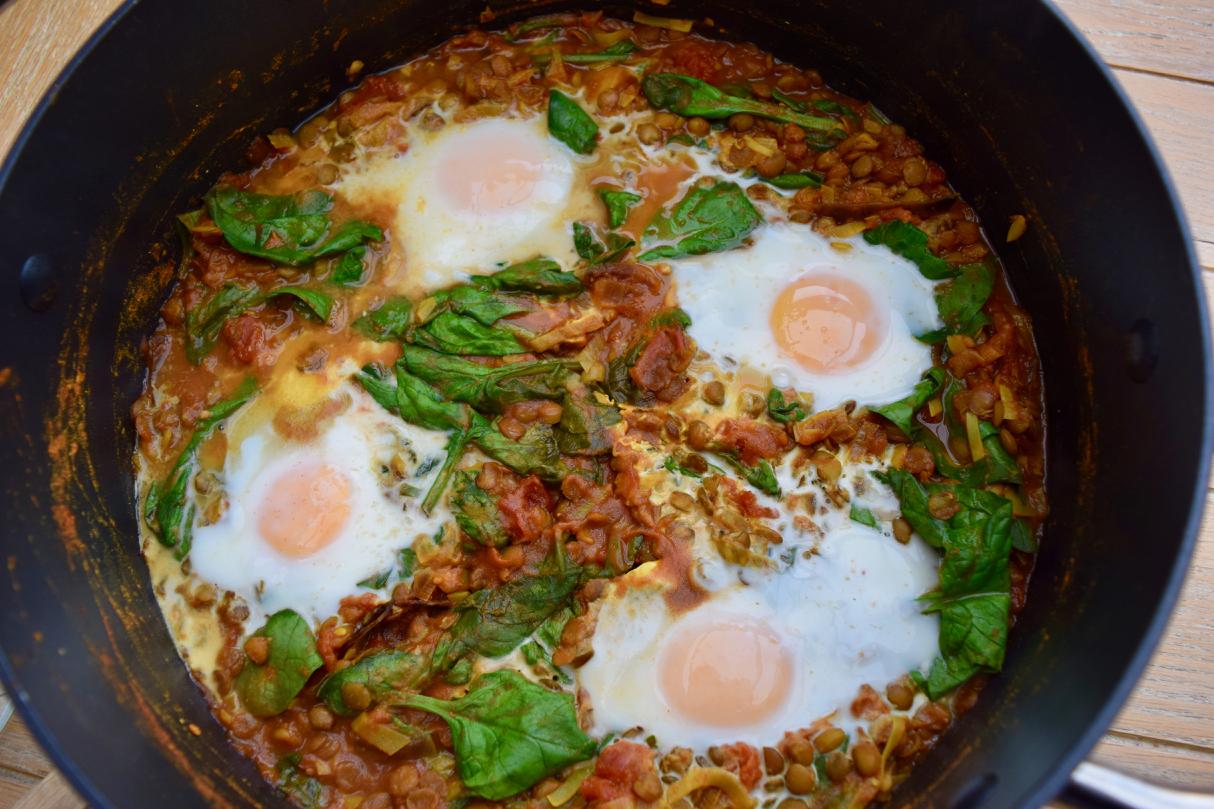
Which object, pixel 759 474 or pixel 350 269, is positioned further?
pixel 350 269

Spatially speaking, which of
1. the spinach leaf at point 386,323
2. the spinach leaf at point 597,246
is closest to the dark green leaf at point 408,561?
the spinach leaf at point 386,323

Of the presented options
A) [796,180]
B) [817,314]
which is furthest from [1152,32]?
[817,314]

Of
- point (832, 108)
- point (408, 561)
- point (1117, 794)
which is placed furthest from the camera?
point (832, 108)

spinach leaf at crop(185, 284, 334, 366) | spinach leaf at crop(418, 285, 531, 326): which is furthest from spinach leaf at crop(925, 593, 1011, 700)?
spinach leaf at crop(185, 284, 334, 366)

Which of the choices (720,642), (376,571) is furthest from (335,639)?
(720,642)

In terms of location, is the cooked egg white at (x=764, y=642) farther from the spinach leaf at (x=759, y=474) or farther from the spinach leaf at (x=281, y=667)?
the spinach leaf at (x=281, y=667)

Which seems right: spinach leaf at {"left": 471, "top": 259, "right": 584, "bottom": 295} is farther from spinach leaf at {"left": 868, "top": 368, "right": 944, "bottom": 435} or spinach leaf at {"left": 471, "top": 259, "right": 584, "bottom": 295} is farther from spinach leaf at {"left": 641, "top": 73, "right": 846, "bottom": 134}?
spinach leaf at {"left": 868, "top": 368, "right": 944, "bottom": 435}

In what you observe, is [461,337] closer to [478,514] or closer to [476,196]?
[476,196]
